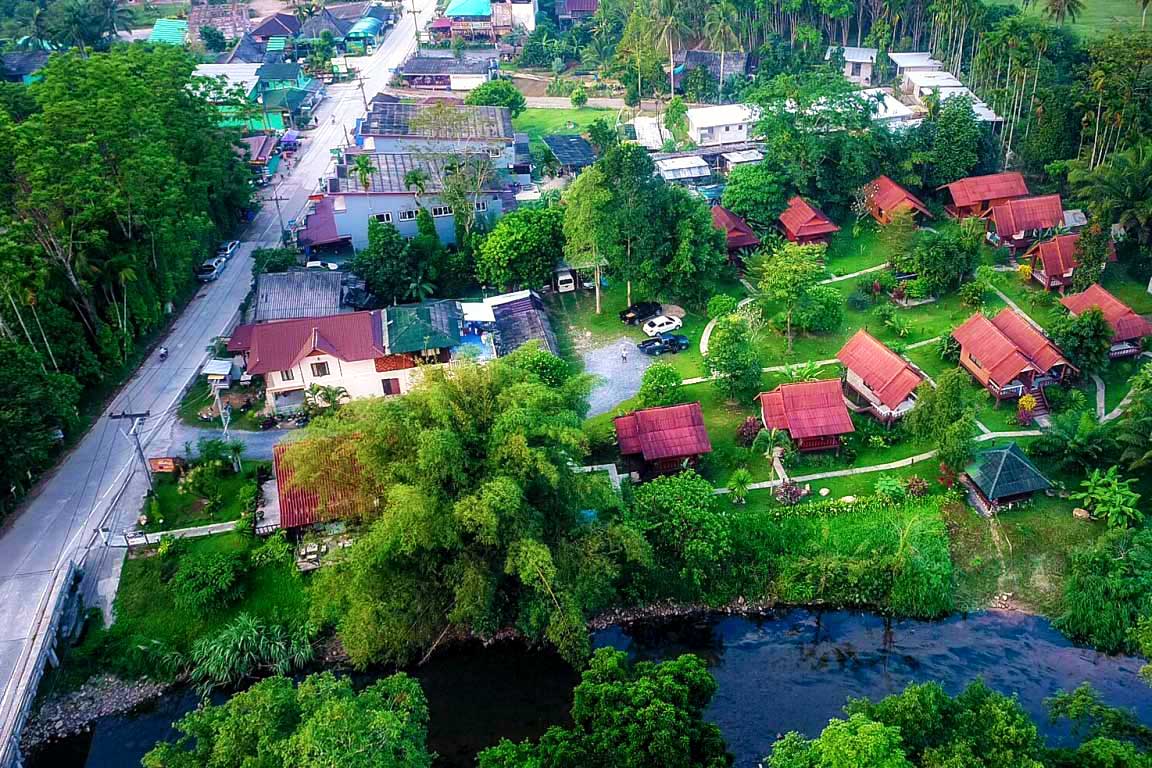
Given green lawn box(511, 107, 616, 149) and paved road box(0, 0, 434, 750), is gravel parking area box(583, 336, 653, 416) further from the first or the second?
green lawn box(511, 107, 616, 149)

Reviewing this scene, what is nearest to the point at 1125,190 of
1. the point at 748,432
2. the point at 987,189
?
the point at 987,189

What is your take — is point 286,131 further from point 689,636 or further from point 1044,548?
point 1044,548

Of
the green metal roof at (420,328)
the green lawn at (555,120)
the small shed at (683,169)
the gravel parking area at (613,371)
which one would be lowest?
the gravel parking area at (613,371)

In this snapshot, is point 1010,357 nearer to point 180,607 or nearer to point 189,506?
point 180,607

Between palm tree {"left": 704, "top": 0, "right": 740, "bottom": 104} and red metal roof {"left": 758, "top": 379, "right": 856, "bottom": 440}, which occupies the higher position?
palm tree {"left": 704, "top": 0, "right": 740, "bottom": 104}

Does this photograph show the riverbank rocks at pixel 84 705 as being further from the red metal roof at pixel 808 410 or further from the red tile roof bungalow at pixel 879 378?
the red tile roof bungalow at pixel 879 378

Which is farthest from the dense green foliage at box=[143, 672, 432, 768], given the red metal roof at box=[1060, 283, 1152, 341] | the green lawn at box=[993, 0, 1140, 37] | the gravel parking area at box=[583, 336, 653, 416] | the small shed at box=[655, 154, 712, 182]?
the green lawn at box=[993, 0, 1140, 37]

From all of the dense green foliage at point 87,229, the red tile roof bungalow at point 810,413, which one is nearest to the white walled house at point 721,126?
the red tile roof bungalow at point 810,413
